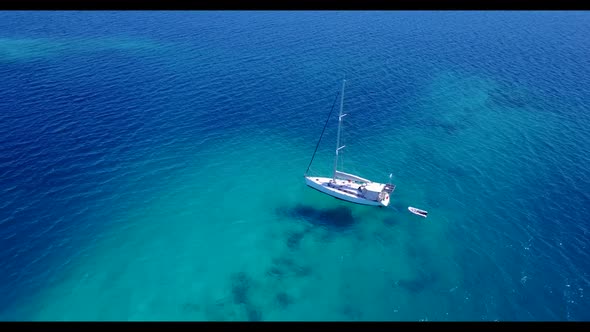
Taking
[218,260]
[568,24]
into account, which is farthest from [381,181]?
[568,24]

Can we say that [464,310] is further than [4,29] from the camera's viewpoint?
No

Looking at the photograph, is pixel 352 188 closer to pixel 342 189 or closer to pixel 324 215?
pixel 342 189

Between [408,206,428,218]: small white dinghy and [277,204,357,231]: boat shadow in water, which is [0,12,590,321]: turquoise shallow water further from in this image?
[408,206,428,218]: small white dinghy

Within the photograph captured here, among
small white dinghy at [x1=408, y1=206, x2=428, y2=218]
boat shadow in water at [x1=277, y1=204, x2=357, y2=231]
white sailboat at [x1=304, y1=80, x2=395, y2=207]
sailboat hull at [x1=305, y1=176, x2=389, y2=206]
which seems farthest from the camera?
sailboat hull at [x1=305, y1=176, x2=389, y2=206]

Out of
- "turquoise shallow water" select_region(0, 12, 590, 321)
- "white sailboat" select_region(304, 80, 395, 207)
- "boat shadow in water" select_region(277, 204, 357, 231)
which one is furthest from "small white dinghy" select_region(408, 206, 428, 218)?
"boat shadow in water" select_region(277, 204, 357, 231)

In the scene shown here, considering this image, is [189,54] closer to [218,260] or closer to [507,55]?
[218,260]

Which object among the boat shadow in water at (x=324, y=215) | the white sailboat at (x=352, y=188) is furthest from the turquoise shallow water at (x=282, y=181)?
the white sailboat at (x=352, y=188)
